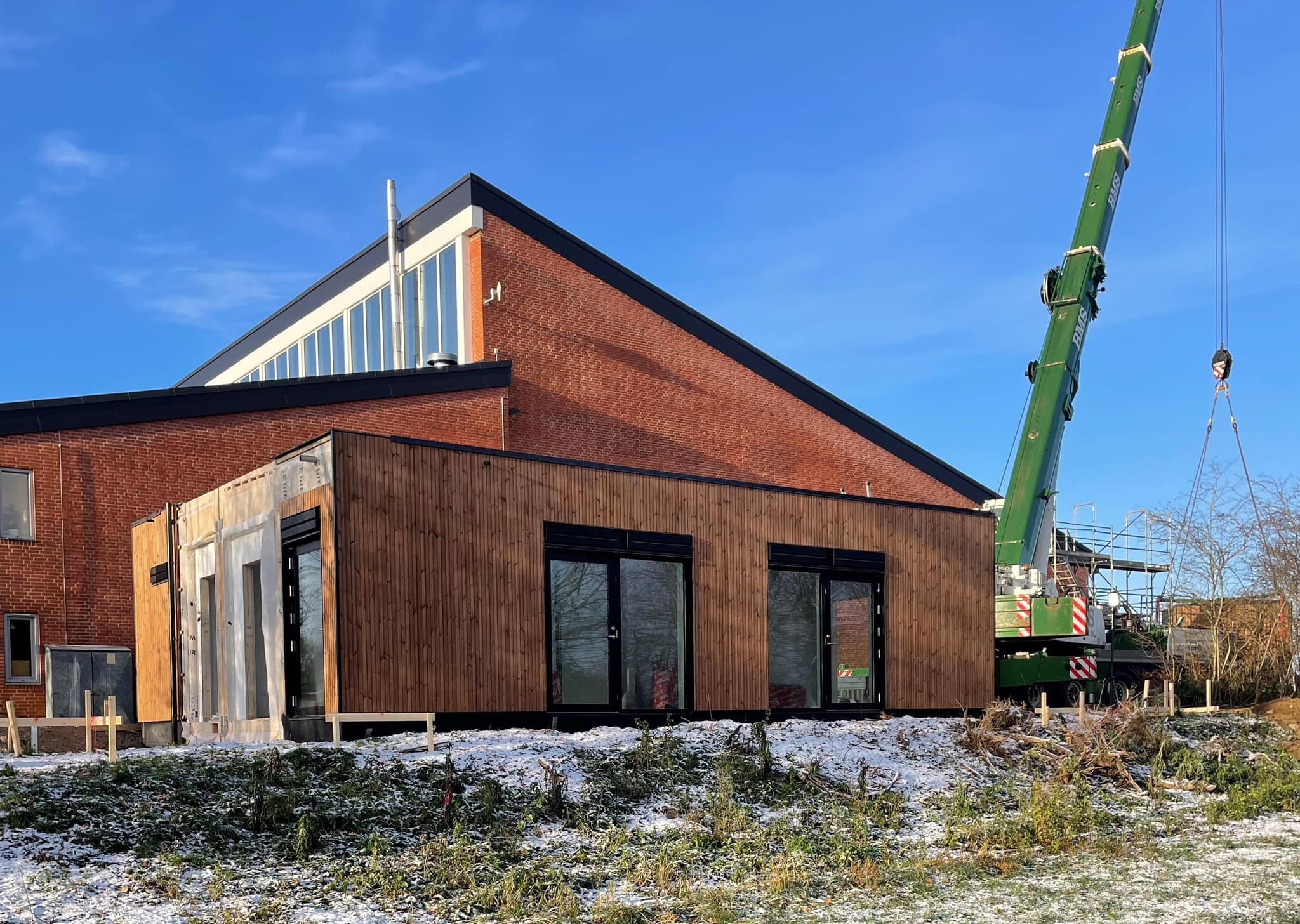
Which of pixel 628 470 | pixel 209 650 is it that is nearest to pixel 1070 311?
pixel 628 470

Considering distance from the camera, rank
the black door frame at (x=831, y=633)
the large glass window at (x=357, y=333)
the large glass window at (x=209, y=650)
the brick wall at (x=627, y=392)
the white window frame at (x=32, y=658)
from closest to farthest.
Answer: the large glass window at (x=209, y=650), the black door frame at (x=831, y=633), the white window frame at (x=32, y=658), the brick wall at (x=627, y=392), the large glass window at (x=357, y=333)

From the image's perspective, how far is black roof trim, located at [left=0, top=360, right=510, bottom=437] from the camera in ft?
67.9

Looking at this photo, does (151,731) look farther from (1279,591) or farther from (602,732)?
(1279,591)

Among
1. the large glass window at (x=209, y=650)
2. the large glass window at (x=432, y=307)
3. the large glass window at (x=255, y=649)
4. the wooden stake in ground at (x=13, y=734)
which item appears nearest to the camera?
the wooden stake in ground at (x=13, y=734)

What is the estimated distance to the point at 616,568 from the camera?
1650 cm

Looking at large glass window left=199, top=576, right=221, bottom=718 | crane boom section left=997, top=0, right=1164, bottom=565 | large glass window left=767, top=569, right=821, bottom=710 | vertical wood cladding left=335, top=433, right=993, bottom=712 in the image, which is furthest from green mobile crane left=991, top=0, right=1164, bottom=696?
large glass window left=199, top=576, right=221, bottom=718

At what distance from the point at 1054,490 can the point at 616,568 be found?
33.1 ft

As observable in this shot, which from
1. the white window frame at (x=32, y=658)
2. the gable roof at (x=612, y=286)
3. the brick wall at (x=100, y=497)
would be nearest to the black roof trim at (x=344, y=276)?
the gable roof at (x=612, y=286)

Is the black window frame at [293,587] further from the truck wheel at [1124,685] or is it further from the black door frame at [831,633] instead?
the truck wheel at [1124,685]

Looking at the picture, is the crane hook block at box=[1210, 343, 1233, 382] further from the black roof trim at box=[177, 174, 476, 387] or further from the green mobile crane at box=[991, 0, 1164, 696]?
the black roof trim at box=[177, 174, 476, 387]

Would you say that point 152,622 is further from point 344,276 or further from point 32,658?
point 344,276

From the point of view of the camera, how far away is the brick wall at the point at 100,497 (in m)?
20.6

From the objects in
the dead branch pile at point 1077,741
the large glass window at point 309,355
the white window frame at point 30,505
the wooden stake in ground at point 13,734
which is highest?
the large glass window at point 309,355

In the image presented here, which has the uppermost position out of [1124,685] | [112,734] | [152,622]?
[152,622]
